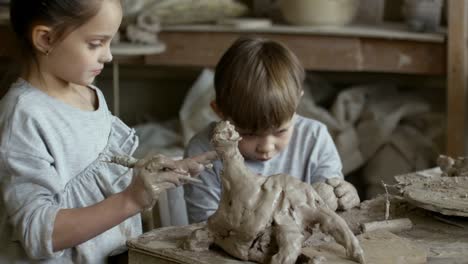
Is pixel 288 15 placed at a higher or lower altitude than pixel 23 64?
lower

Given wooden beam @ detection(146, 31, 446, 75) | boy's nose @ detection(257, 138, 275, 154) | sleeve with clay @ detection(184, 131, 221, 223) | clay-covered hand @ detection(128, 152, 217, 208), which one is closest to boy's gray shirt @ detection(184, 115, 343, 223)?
sleeve with clay @ detection(184, 131, 221, 223)

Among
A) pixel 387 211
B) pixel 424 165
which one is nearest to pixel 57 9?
pixel 387 211

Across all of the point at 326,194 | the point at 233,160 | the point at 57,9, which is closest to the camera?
the point at 233,160

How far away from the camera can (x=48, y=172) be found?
1.54m

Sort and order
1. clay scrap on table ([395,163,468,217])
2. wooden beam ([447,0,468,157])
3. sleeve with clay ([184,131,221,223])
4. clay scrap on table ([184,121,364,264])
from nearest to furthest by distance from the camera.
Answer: clay scrap on table ([184,121,364,264])
clay scrap on table ([395,163,468,217])
sleeve with clay ([184,131,221,223])
wooden beam ([447,0,468,157])

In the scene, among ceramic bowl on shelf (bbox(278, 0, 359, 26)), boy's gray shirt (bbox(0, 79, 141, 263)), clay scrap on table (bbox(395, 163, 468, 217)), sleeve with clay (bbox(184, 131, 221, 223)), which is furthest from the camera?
ceramic bowl on shelf (bbox(278, 0, 359, 26))

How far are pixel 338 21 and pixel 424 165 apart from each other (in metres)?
0.63

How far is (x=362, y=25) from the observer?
3.42 metres

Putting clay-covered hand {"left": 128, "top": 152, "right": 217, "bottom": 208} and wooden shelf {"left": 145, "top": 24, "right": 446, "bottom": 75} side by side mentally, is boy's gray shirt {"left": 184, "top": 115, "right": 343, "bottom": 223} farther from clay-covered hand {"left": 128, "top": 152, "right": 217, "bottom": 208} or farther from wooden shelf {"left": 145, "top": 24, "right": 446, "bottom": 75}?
wooden shelf {"left": 145, "top": 24, "right": 446, "bottom": 75}

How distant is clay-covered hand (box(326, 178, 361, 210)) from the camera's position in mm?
1680

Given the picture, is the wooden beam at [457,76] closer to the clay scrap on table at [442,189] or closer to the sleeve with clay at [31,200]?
the clay scrap on table at [442,189]

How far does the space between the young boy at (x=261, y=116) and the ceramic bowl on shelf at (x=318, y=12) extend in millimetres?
1333

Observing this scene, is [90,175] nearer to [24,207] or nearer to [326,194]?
[24,207]

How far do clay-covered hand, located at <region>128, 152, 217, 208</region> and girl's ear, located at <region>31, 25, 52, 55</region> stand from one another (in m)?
0.28
